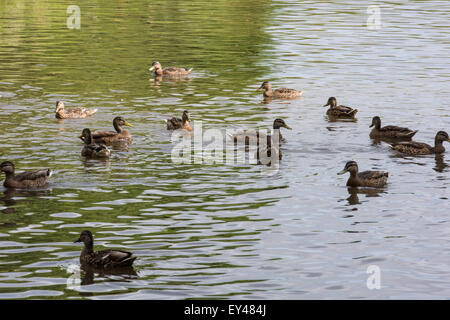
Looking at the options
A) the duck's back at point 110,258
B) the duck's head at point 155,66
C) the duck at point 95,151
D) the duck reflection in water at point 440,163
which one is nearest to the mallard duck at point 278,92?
the duck's head at point 155,66

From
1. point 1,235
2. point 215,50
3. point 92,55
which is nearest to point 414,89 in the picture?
point 215,50

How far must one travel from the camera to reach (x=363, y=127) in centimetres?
3183

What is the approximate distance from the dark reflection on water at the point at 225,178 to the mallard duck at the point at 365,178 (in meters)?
0.25

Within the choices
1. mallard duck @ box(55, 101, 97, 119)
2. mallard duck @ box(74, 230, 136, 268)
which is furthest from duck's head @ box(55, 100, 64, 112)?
mallard duck @ box(74, 230, 136, 268)

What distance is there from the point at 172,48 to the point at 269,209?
29.8 meters

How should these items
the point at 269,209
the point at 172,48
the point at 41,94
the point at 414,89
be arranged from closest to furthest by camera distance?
the point at 269,209, the point at 41,94, the point at 414,89, the point at 172,48

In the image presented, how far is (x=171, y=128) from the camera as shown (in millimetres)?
29734

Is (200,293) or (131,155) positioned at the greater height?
(131,155)

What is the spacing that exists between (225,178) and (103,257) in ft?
24.6

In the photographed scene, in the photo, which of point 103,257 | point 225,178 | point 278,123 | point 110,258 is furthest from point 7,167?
point 278,123

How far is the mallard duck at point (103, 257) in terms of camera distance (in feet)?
56.1

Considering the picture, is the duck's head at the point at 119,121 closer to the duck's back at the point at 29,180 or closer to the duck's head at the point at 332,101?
the duck's back at the point at 29,180

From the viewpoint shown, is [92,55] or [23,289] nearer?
[23,289]

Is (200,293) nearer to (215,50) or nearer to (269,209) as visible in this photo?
(269,209)
